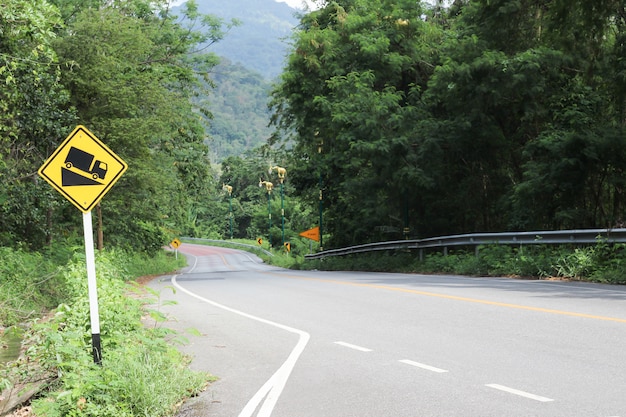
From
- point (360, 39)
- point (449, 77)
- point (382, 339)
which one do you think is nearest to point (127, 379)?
point (382, 339)

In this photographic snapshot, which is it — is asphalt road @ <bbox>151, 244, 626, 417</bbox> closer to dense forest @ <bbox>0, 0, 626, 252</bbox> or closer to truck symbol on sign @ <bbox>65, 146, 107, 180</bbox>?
truck symbol on sign @ <bbox>65, 146, 107, 180</bbox>

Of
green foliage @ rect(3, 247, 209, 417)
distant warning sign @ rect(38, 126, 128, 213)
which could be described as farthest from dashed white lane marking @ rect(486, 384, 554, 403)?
distant warning sign @ rect(38, 126, 128, 213)

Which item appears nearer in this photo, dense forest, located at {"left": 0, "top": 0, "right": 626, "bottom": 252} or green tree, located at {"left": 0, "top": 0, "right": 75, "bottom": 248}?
green tree, located at {"left": 0, "top": 0, "right": 75, "bottom": 248}

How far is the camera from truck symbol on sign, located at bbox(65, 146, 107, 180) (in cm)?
754

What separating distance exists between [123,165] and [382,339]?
4.09 metres

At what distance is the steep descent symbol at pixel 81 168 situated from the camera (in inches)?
297

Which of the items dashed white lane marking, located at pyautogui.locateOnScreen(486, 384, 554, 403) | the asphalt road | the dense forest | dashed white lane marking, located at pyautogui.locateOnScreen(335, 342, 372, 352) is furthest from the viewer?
the dense forest

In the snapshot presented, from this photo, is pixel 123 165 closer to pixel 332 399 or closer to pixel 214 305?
pixel 332 399

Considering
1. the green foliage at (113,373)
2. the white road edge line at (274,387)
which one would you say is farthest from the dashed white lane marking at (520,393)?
the green foliage at (113,373)

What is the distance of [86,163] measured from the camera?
7621 millimetres

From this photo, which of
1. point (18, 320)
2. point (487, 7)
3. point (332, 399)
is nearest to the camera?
point (332, 399)

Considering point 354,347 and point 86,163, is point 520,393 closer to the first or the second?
point 354,347

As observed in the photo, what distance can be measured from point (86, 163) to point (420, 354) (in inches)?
165

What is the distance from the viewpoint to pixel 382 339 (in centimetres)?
985
